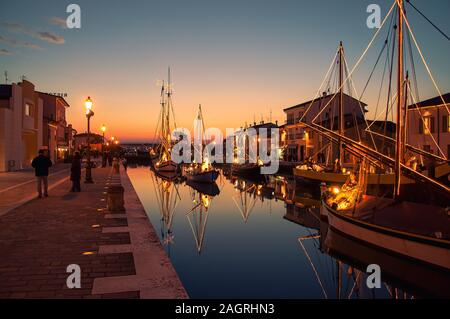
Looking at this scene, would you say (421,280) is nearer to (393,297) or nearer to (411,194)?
(393,297)

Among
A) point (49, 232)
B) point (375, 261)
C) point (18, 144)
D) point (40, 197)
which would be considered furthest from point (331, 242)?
point (18, 144)

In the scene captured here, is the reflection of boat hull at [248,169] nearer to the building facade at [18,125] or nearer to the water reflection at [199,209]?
the water reflection at [199,209]

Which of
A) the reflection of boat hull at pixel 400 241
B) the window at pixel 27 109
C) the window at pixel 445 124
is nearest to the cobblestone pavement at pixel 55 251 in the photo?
the reflection of boat hull at pixel 400 241

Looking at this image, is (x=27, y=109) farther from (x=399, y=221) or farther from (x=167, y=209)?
(x=399, y=221)

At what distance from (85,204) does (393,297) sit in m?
12.3

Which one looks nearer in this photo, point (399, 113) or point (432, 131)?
point (399, 113)

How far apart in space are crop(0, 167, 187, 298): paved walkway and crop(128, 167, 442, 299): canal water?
212 centimetres

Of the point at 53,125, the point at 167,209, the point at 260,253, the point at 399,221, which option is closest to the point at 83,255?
the point at 260,253

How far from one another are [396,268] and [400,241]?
0.84m

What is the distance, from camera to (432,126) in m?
41.6

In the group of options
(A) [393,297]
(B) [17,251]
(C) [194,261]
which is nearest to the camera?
(B) [17,251]

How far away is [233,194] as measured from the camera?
1325 inches

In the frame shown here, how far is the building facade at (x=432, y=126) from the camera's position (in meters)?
40.1

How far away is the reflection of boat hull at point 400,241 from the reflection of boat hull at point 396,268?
26 cm
